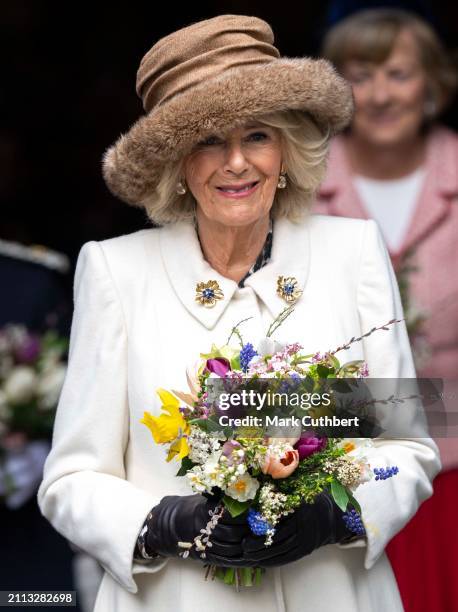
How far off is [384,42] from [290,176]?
1756 mm

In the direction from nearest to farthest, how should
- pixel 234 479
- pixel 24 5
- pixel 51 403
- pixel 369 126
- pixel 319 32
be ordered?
pixel 234 479, pixel 51 403, pixel 369 126, pixel 319 32, pixel 24 5

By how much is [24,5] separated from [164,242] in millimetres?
3144

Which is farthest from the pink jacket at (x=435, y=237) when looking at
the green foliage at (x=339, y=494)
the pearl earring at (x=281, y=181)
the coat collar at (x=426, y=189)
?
the green foliage at (x=339, y=494)

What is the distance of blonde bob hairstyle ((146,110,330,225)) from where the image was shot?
10.1 ft

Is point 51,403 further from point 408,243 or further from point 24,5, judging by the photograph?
point 24,5

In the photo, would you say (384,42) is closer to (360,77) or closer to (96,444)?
(360,77)

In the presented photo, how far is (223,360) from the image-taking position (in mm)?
2711

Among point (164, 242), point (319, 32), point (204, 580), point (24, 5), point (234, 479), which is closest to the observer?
point (234, 479)

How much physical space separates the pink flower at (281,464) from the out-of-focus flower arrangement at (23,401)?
1.97 meters

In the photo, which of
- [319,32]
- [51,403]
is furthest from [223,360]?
[319,32]

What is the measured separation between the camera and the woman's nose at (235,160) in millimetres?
2990

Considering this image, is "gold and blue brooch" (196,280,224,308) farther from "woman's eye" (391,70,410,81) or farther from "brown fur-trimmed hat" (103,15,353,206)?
"woman's eye" (391,70,410,81)

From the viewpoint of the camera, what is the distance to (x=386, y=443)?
10.1 feet

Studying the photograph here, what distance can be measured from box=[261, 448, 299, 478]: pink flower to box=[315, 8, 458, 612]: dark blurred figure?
71.5 inches
